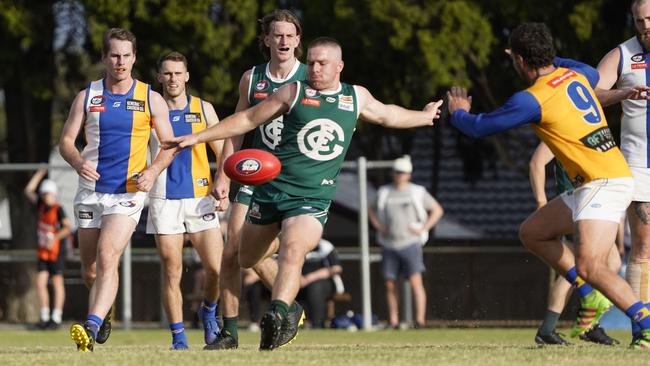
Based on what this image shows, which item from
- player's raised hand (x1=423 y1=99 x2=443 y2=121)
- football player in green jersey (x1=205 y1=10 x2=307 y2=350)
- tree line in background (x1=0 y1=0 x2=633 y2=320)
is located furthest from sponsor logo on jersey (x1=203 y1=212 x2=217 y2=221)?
tree line in background (x1=0 y1=0 x2=633 y2=320)

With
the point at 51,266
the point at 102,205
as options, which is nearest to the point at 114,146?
the point at 102,205

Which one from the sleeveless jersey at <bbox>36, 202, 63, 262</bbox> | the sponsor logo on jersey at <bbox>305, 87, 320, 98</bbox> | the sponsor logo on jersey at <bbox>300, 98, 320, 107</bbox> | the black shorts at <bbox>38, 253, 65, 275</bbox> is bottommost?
the black shorts at <bbox>38, 253, 65, 275</bbox>

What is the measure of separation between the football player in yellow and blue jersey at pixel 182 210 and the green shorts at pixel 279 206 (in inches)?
79.5

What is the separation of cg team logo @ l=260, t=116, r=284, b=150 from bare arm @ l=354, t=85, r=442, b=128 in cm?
101

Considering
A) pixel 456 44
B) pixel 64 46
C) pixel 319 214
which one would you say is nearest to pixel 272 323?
pixel 319 214

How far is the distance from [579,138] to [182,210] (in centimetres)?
386

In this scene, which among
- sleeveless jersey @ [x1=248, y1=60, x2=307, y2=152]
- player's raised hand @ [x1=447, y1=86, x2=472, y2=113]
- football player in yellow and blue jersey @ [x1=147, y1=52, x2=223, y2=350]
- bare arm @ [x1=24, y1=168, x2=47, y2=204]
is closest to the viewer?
player's raised hand @ [x1=447, y1=86, x2=472, y2=113]

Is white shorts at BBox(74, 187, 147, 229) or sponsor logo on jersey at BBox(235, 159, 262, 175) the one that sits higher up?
sponsor logo on jersey at BBox(235, 159, 262, 175)

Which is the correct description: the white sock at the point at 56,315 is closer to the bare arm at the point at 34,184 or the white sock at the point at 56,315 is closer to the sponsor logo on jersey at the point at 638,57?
the bare arm at the point at 34,184

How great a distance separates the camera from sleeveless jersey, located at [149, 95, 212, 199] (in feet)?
38.2

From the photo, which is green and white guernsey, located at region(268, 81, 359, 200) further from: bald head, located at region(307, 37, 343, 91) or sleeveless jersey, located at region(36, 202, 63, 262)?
sleeveless jersey, located at region(36, 202, 63, 262)

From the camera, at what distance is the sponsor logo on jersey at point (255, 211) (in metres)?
9.45

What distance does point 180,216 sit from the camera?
11.5m

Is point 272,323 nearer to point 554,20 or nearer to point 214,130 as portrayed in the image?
point 214,130
